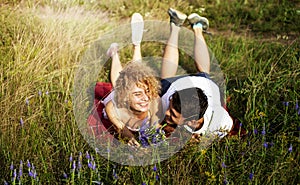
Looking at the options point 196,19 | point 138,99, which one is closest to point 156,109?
point 138,99

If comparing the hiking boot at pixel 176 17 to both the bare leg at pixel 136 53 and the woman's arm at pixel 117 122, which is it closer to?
the bare leg at pixel 136 53

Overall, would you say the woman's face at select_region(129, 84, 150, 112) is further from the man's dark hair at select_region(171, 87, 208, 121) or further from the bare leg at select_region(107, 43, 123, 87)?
the bare leg at select_region(107, 43, 123, 87)

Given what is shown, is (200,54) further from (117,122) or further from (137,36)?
(117,122)

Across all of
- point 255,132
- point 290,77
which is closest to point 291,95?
point 290,77

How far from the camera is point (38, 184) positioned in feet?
7.53

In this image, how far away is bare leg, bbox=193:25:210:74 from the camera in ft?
13.1

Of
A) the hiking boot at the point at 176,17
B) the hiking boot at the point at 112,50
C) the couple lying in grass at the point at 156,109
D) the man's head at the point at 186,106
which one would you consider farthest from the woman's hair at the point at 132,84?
the hiking boot at the point at 176,17

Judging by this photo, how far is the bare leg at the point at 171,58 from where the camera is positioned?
13.1 feet

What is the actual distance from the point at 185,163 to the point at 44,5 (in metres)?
2.57

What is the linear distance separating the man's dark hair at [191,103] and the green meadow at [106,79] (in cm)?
25

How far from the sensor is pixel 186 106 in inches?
109

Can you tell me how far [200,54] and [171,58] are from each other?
274 millimetres

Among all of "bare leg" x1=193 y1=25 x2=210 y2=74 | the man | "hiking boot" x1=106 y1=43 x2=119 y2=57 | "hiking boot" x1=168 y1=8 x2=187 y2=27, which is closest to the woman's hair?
the man

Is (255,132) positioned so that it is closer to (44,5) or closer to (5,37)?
(5,37)
